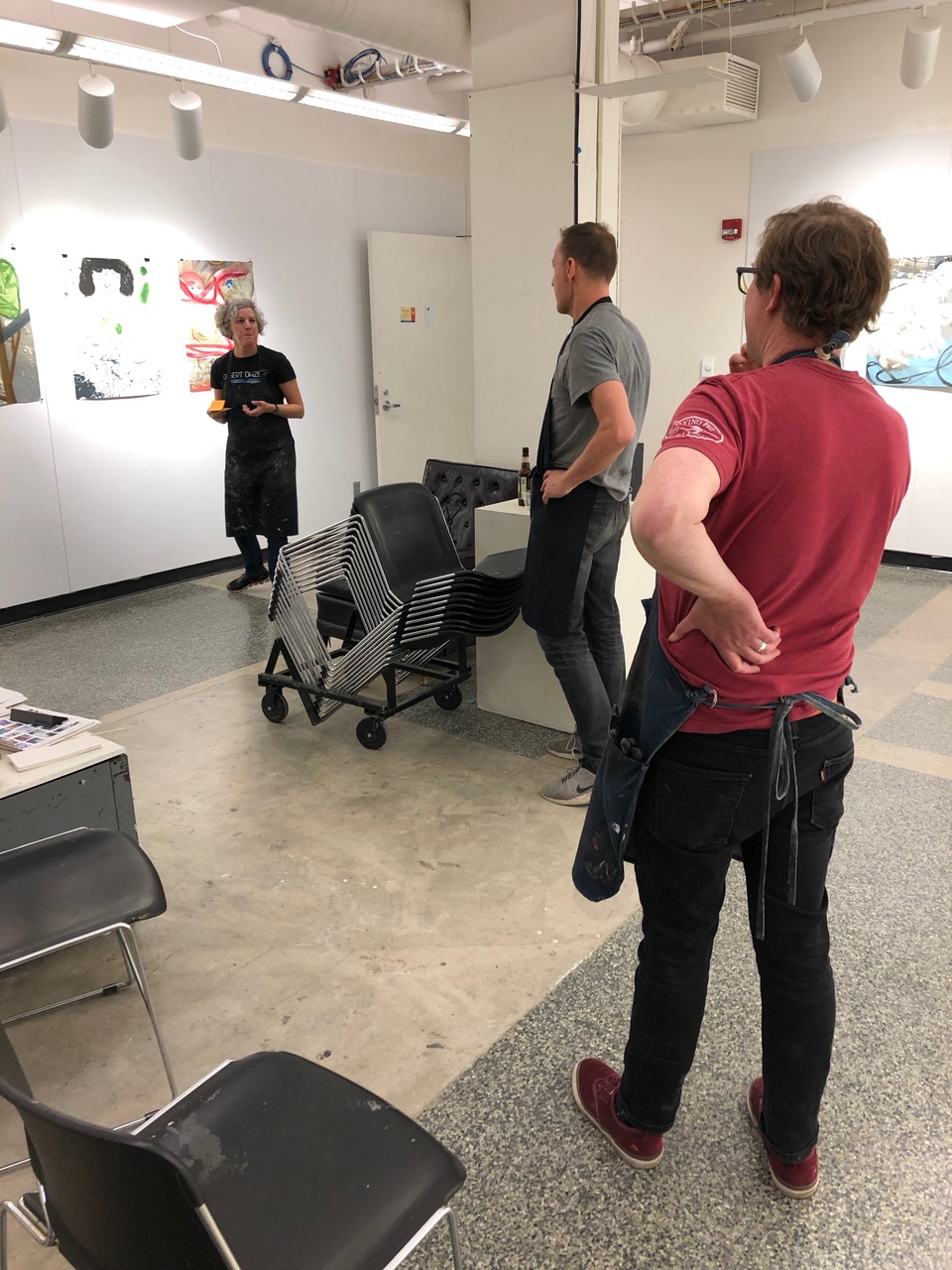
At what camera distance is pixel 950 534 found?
6.37 metres

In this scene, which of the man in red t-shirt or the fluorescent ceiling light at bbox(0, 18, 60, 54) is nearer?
the man in red t-shirt

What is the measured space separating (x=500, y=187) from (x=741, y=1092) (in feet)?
11.6

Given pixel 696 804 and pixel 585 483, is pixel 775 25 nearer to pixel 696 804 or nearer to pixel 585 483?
pixel 585 483

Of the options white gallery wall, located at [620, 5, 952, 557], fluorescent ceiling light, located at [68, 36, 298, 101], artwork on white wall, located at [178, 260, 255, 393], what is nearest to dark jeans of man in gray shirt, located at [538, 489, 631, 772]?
fluorescent ceiling light, located at [68, 36, 298, 101]

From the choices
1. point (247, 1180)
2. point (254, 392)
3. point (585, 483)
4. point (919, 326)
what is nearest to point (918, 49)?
point (919, 326)

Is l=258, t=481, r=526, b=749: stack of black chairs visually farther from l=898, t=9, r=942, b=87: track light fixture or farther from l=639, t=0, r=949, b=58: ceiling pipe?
l=898, t=9, r=942, b=87: track light fixture

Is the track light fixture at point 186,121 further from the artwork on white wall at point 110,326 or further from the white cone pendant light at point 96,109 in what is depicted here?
the artwork on white wall at point 110,326

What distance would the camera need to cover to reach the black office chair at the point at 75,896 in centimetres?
188

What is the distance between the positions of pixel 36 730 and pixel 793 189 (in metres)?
6.04

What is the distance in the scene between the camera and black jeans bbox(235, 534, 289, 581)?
575cm

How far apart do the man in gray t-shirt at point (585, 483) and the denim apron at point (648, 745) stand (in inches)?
52.0

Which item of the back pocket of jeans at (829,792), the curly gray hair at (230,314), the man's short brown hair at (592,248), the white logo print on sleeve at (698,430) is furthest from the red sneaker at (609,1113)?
the curly gray hair at (230,314)

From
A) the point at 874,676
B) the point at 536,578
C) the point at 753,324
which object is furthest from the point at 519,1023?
the point at 874,676

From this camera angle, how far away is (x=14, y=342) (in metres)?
5.24
